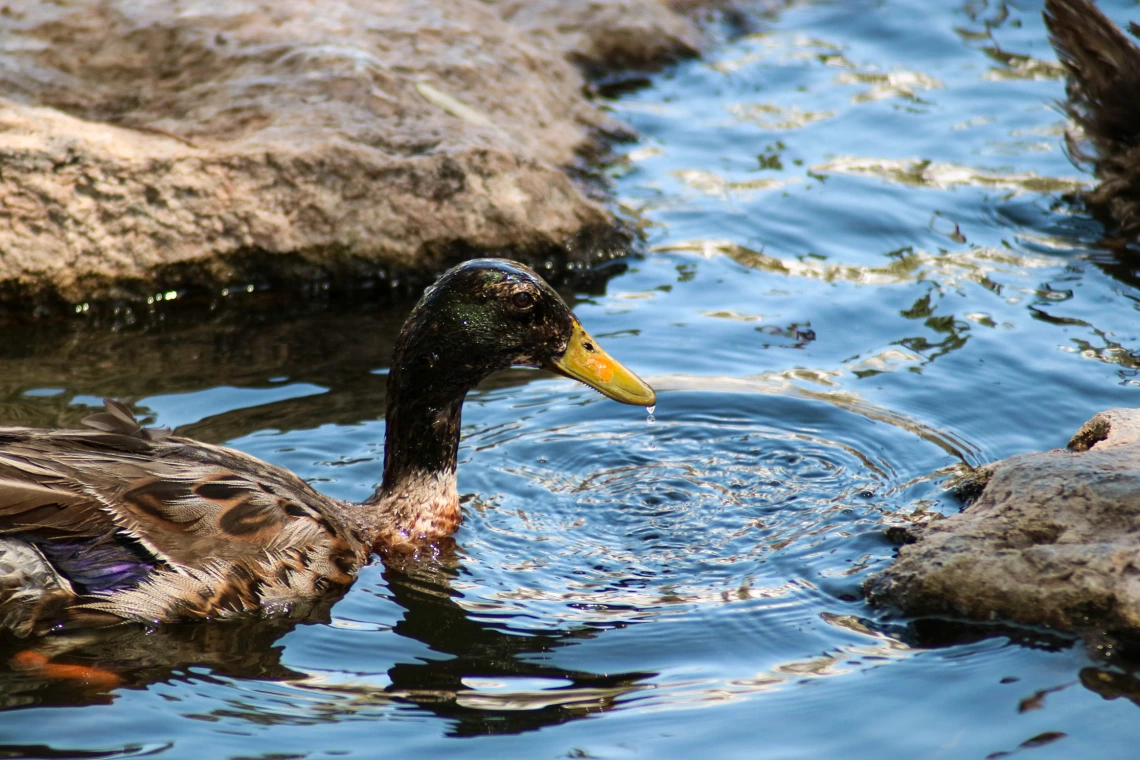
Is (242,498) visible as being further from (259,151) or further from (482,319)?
(259,151)

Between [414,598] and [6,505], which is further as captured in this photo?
[414,598]

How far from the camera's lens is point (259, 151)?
325 inches

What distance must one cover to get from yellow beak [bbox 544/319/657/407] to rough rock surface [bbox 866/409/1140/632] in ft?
4.33

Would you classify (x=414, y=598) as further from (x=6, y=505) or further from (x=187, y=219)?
(x=187, y=219)

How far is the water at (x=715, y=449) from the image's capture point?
183 inches

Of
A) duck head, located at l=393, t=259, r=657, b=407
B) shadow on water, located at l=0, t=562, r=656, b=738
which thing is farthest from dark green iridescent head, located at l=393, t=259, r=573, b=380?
shadow on water, located at l=0, t=562, r=656, b=738

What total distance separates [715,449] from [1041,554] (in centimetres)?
191

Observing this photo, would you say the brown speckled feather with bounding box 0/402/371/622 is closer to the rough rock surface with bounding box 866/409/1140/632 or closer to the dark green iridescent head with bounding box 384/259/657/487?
the dark green iridescent head with bounding box 384/259/657/487

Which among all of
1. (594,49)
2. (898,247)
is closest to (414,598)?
(898,247)

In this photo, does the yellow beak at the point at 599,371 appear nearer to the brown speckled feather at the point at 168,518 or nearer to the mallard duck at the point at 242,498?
the mallard duck at the point at 242,498

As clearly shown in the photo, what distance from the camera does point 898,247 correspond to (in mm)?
8953

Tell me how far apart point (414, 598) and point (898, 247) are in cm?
459

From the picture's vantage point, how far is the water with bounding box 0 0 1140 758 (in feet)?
15.2

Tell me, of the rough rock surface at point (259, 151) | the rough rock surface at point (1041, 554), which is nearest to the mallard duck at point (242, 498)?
the rough rock surface at point (1041, 554)
